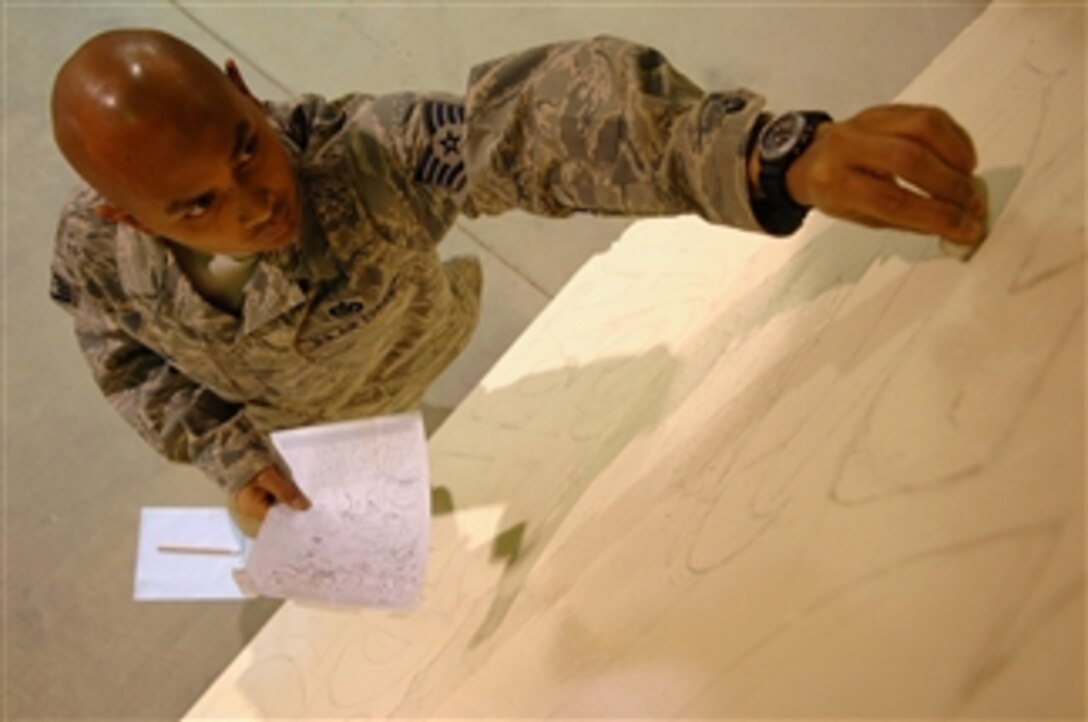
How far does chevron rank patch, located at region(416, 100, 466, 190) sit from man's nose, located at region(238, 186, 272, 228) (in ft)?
0.43

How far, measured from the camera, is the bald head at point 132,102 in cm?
69

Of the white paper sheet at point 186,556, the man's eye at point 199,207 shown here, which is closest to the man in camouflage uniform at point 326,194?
the man's eye at point 199,207

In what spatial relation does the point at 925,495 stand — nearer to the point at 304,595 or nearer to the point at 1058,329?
the point at 1058,329

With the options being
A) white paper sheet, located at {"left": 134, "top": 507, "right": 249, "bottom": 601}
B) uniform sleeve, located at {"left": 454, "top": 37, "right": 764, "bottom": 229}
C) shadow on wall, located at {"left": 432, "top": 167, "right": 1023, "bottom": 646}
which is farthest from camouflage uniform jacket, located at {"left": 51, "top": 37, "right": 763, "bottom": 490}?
white paper sheet, located at {"left": 134, "top": 507, "right": 249, "bottom": 601}

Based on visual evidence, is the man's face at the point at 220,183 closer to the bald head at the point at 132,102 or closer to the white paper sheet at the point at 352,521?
the bald head at the point at 132,102

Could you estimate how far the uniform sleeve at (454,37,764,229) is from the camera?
555 millimetres

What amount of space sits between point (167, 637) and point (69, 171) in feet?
2.95

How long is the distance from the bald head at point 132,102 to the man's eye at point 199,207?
1.6 inches

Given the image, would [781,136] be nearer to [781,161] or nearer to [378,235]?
[781,161]

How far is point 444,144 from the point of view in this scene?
786mm

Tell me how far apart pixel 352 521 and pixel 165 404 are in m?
0.28

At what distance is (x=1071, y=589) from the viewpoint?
0.33 meters

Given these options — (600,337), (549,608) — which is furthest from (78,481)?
(549,608)

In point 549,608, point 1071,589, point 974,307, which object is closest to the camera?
point 1071,589
